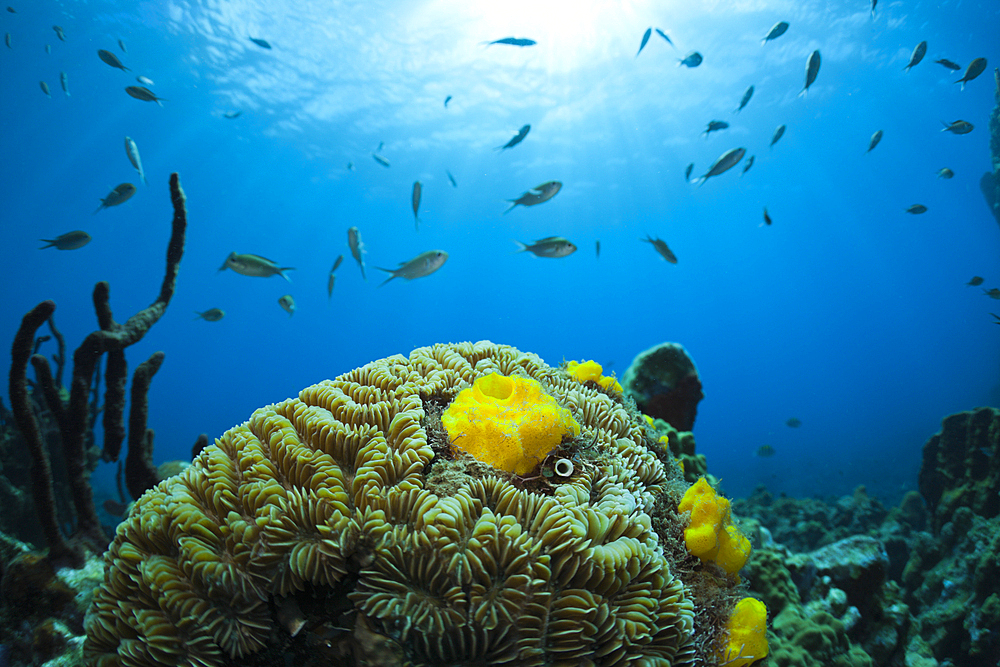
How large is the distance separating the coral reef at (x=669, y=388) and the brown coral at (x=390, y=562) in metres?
3.98

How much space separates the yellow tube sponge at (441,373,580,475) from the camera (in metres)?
2.13

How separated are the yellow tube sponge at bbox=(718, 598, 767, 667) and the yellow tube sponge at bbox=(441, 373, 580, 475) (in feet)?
4.02

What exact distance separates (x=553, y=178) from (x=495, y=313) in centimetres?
4520

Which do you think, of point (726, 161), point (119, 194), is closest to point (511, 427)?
point (726, 161)

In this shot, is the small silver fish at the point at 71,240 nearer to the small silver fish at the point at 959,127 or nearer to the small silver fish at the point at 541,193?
the small silver fish at the point at 541,193

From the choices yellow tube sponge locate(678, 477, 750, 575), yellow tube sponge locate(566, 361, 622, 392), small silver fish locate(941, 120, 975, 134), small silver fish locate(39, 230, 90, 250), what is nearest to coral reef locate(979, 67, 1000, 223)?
small silver fish locate(941, 120, 975, 134)

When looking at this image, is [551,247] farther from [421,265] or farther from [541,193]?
[421,265]

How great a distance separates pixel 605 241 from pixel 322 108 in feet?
123

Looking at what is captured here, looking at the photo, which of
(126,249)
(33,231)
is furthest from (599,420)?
(126,249)

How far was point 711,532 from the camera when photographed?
7.04ft

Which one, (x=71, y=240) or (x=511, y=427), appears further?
(x=71, y=240)

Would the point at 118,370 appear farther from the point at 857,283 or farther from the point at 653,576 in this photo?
the point at 857,283

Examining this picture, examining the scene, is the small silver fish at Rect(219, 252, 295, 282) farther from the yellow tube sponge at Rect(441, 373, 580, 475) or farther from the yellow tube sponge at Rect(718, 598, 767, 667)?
the yellow tube sponge at Rect(718, 598, 767, 667)

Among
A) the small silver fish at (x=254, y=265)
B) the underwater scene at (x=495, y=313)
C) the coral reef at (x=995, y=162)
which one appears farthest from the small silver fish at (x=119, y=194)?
the coral reef at (x=995, y=162)
